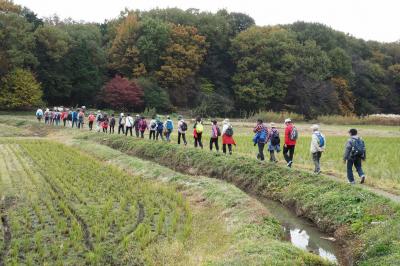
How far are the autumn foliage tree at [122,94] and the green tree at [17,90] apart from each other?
7.60 metres

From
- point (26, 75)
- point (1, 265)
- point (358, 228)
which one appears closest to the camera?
point (1, 265)

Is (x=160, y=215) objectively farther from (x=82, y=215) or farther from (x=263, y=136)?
(x=263, y=136)

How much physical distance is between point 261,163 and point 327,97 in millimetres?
47637

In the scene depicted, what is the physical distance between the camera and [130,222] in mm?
10156

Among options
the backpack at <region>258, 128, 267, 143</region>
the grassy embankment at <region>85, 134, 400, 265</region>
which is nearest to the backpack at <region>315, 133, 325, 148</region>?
the grassy embankment at <region>85, 134, 400, 265</region>

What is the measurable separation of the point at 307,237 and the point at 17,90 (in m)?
42.2

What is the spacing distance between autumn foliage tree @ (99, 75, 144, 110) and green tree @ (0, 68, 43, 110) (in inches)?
299

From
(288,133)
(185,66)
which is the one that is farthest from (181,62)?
(288,133)

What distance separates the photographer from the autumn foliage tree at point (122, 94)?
50312 mm

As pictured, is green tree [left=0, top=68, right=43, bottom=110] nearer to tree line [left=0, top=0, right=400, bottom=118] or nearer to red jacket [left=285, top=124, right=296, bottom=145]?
tree line [left=0, top=0, right=400, bottom=118]

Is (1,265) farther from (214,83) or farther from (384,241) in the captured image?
(214,83)

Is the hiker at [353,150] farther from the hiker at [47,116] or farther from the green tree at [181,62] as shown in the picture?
the green tree at [181,62]

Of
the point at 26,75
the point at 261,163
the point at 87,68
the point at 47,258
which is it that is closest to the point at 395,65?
the point at 87,68

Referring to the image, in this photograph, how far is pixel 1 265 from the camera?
7434mm
